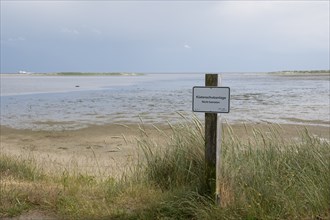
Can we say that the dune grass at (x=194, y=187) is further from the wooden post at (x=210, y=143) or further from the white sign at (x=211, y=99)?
the white sign at (x=211, y=99)

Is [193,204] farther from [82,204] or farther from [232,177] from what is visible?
[82,204]

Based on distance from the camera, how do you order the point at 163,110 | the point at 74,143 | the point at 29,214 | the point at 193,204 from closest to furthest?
1. the point at 193,204
2. the point at 29,214
3. the point at 74,143
4. the point at 163,110

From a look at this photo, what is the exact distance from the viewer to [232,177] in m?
5.24

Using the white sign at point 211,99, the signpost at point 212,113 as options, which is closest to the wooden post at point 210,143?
the signpost at point 212,113

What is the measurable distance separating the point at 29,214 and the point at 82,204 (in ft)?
2.19

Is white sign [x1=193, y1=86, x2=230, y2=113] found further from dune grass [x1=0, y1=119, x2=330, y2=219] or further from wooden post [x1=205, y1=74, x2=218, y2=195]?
Answer: dune grass [x1=0, y1=119, x2=330, y2=219]

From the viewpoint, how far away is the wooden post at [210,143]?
473 centimetres

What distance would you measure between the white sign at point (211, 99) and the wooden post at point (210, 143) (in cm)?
11

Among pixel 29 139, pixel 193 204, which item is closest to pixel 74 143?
pixel 29 139

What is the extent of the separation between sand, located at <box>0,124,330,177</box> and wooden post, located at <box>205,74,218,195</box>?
16.9 ft

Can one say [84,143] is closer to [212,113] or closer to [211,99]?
[212,113]

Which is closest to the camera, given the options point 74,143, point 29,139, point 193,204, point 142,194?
point 193,204

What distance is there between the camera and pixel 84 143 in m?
15.0

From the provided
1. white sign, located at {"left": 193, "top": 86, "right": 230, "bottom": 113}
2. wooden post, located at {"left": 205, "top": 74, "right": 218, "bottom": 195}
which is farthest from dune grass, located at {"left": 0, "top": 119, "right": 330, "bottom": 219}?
white sign, located at {"left": 193, "top": 86, "right": 230, "bottom": 113}
